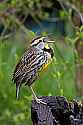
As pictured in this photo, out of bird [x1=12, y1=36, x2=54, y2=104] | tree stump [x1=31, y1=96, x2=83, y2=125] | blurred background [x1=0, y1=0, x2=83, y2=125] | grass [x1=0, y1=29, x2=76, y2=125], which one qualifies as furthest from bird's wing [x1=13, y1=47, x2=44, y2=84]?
grass [x1=0, y1=29, x2=76, y2=125]

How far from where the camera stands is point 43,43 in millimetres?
4105

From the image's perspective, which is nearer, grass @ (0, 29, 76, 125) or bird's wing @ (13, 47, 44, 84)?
bird's wing @ (13, 47, 44, 84)

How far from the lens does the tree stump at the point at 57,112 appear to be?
3.17 metres

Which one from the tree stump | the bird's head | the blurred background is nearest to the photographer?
the tree stump

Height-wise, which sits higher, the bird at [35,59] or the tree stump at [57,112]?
the bird at [35,59]

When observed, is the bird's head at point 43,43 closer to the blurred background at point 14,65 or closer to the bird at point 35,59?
the bird at point 35,59

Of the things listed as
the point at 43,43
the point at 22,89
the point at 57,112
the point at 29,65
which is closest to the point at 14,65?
the point at 22,89

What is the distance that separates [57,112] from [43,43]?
934 millimetres

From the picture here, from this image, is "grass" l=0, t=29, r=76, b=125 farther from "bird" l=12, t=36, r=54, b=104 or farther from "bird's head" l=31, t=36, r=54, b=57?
"bird's head" l=31, t=36, r=54, b=57

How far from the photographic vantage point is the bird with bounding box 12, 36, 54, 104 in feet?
13.5

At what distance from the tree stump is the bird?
0.73 metres

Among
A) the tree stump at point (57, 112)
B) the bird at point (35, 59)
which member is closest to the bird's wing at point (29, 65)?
the bird at point (35, 59)

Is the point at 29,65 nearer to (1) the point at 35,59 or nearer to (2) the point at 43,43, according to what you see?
(1) the point at 35,59

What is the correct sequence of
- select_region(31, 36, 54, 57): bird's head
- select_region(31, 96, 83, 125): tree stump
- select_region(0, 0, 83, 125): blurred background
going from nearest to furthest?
select_region(31, 96, 83, 125): tree stump
select_region(31, 36, 54, 57): bird's head
select_region(0, 0, 83, 125): blurred background
